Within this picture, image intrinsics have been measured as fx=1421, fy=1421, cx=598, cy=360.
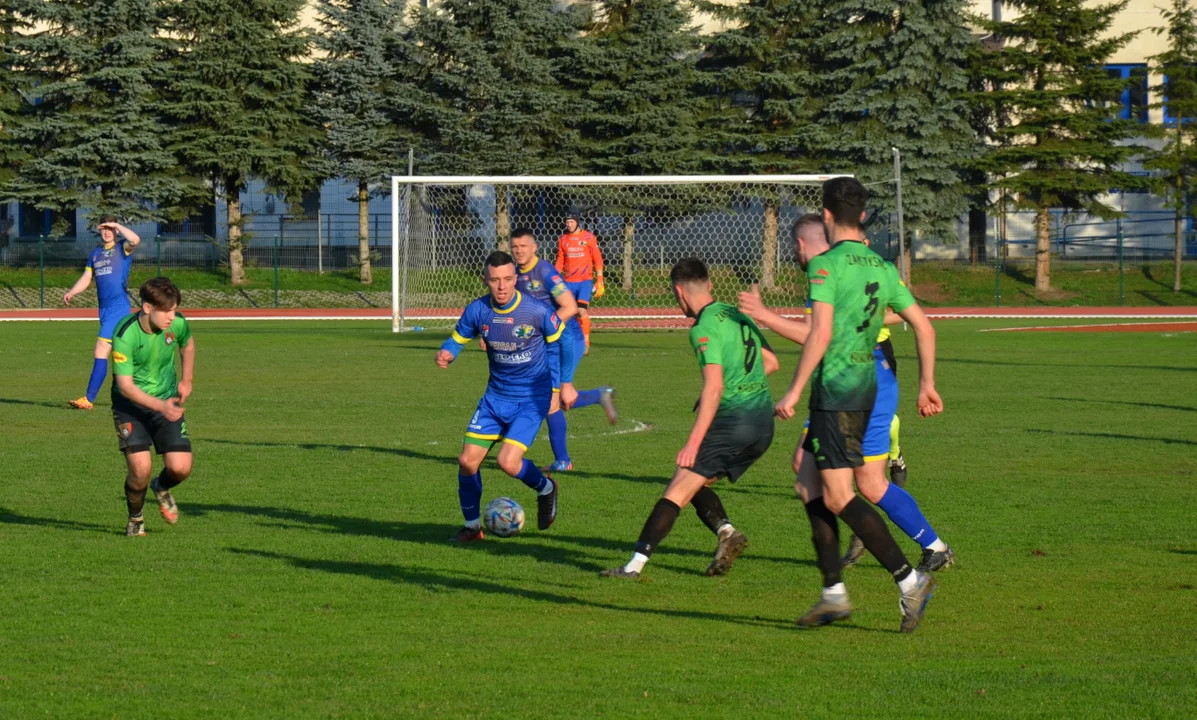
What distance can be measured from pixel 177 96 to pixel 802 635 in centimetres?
4411

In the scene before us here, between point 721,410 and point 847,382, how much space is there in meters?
1.36

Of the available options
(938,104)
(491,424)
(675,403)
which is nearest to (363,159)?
(938,104)

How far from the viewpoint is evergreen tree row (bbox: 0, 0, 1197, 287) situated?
1804 inches

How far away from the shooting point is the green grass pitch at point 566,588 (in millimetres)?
5449

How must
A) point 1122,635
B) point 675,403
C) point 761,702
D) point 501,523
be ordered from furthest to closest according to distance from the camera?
point 675,403 < point 501,523 < point 1122,635 < point 761,702

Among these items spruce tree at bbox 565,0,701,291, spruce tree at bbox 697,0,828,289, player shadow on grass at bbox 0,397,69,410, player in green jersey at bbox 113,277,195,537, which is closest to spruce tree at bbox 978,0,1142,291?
spruce tree at bbox 697,0,828,289

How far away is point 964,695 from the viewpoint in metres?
5.38

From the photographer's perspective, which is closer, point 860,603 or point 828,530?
point 828,530

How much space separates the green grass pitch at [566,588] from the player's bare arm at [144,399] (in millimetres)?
790

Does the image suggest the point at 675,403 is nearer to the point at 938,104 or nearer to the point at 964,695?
the point at 964,695

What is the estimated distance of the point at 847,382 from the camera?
6172 millimetres

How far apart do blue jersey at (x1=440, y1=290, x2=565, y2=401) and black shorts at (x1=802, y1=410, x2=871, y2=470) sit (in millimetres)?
3000

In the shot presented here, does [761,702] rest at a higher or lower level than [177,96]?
lower

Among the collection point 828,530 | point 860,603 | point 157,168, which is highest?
point 157,168
